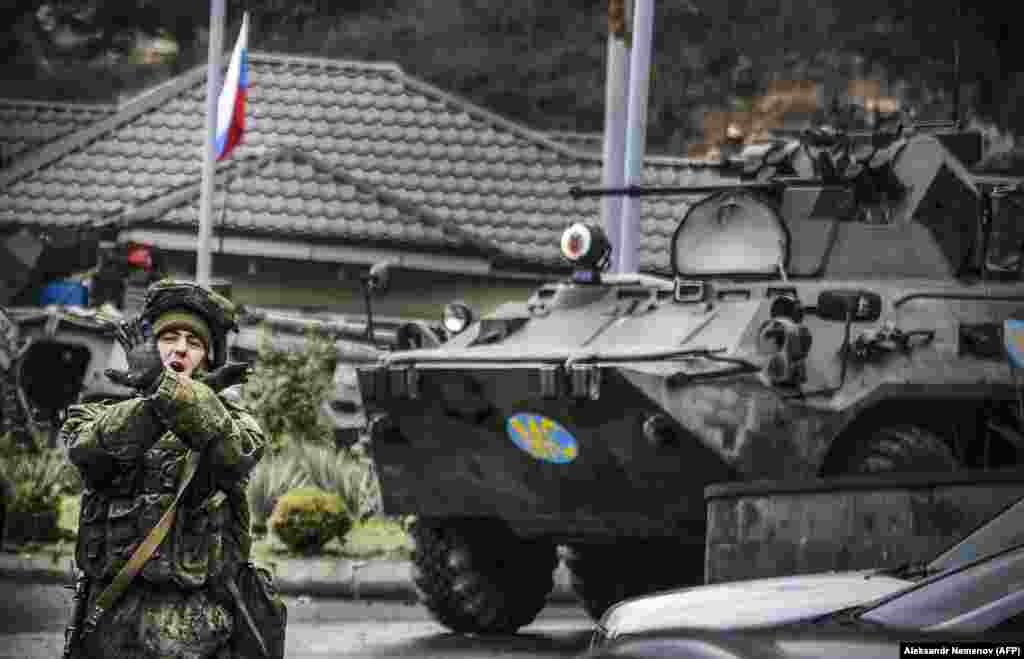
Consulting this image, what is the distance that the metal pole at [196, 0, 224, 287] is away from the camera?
18469mm

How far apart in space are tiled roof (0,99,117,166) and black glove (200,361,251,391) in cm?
2234

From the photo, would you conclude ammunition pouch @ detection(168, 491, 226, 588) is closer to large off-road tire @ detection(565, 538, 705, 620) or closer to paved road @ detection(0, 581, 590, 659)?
paved road @ detection(0, 581, 590, 659)

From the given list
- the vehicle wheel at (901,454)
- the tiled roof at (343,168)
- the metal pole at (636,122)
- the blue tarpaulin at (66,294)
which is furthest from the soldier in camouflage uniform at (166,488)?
the tiled roof at (343,168)

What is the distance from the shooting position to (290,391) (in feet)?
60.5

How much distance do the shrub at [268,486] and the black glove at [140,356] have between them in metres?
10.5

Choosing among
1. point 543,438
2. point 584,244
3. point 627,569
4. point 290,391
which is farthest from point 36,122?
point 543,438

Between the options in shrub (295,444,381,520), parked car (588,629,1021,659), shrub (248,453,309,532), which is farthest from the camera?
shrub (295,444,381,520)

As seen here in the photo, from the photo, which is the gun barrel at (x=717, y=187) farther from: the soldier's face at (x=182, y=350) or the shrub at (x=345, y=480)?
the soldier's face at (x=182, y=350)

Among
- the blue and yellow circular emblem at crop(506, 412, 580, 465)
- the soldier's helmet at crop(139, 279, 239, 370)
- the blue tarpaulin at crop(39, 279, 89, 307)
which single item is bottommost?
the blue tarpaulin at crop(39, 279, 89, 307)

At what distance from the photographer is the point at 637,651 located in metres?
5.35

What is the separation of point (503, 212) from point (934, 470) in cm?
1483

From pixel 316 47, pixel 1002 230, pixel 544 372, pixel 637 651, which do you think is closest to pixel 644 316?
pixel 544 372

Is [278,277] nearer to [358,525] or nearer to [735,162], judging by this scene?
[358,525]

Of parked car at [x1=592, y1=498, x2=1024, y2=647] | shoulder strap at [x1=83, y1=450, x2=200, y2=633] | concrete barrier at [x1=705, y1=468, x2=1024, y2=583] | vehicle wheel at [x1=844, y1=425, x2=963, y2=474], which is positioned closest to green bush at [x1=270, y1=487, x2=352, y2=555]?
vehicle wheel at [x1=844, y1=425, x2=963, y2=474]
